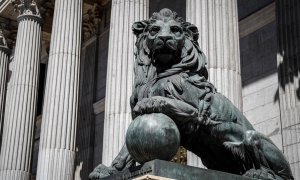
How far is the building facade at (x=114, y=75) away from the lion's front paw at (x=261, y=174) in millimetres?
8916

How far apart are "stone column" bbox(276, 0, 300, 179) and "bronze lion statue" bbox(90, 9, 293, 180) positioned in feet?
37.7

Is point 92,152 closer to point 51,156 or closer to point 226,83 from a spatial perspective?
point 51,156

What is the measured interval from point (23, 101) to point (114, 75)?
909 centimetres

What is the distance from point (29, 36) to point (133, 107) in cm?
2257

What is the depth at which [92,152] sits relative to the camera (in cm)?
3170

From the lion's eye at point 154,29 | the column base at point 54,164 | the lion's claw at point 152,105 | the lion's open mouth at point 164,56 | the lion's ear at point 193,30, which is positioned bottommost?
the lion's claw at point 152,105

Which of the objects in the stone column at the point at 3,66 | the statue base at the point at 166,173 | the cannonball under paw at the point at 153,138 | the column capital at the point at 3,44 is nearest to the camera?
the statue base at the point at 166,173

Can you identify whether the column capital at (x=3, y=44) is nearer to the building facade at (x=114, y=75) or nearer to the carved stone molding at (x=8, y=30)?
the building facade at (x=114, y=75)

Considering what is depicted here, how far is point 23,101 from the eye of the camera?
2614 cm

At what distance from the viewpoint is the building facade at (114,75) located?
16.6 m

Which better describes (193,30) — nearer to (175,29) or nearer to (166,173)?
(175,29)

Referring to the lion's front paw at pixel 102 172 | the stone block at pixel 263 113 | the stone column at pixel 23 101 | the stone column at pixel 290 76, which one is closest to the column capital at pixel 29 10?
the stone column at pixel 23 101

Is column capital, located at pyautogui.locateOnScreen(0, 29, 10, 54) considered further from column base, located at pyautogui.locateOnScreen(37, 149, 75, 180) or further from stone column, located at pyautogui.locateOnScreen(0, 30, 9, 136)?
column base, located at pyautogui.locateOnScreen(37, 149, 75, 180)

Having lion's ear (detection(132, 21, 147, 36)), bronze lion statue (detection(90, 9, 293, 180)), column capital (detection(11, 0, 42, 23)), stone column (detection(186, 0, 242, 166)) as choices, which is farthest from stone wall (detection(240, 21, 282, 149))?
lion's ear (detection(132, 21, 147, 36))
